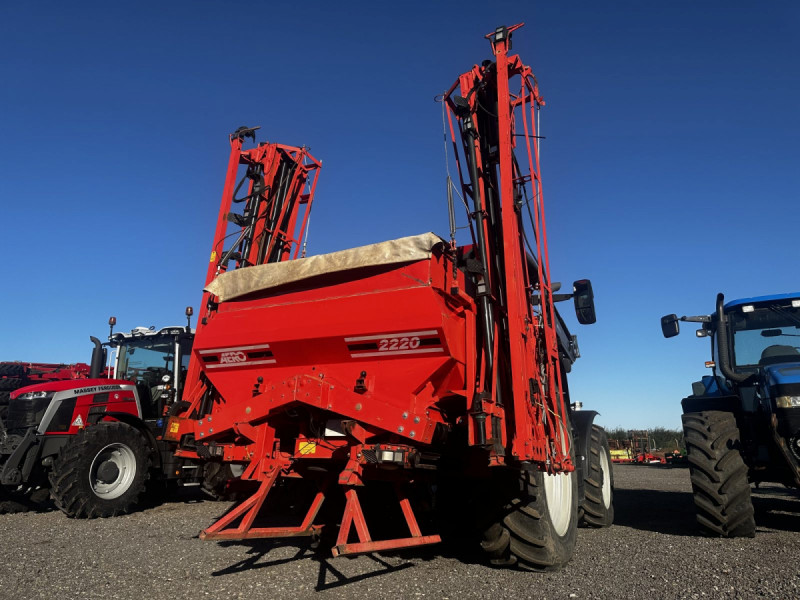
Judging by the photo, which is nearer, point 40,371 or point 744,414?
point 744,414

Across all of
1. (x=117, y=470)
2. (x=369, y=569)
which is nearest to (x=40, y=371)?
(x=117, y=470)

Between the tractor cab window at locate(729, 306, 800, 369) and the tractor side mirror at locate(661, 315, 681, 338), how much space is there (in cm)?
81

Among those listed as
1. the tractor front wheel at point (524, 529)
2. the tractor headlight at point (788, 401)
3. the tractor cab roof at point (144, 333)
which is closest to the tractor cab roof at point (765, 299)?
the tractor headlight at point (788, 401)

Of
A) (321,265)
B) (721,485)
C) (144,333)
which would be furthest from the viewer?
(144,333)

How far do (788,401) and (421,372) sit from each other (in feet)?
13.3

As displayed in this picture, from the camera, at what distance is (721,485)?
18.1 ft

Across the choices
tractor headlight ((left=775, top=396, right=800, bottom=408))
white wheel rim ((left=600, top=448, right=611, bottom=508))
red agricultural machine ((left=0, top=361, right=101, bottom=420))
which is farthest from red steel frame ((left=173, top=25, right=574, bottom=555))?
red agricultural machine ((left=0, top=361, right=101, bottom=420))

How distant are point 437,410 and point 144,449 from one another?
565 centimetres

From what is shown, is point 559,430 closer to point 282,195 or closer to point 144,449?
point 282,195

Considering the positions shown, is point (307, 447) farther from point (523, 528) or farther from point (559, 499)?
point (559, 499)

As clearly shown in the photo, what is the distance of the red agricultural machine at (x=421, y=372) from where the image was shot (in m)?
4.11

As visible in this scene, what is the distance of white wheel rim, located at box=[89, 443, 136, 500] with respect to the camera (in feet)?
24.6

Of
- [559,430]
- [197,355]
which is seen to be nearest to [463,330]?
[559,430]

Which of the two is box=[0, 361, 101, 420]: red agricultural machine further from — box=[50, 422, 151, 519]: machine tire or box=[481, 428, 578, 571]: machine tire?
box=[481, 428, 578, 571]: machine tire
